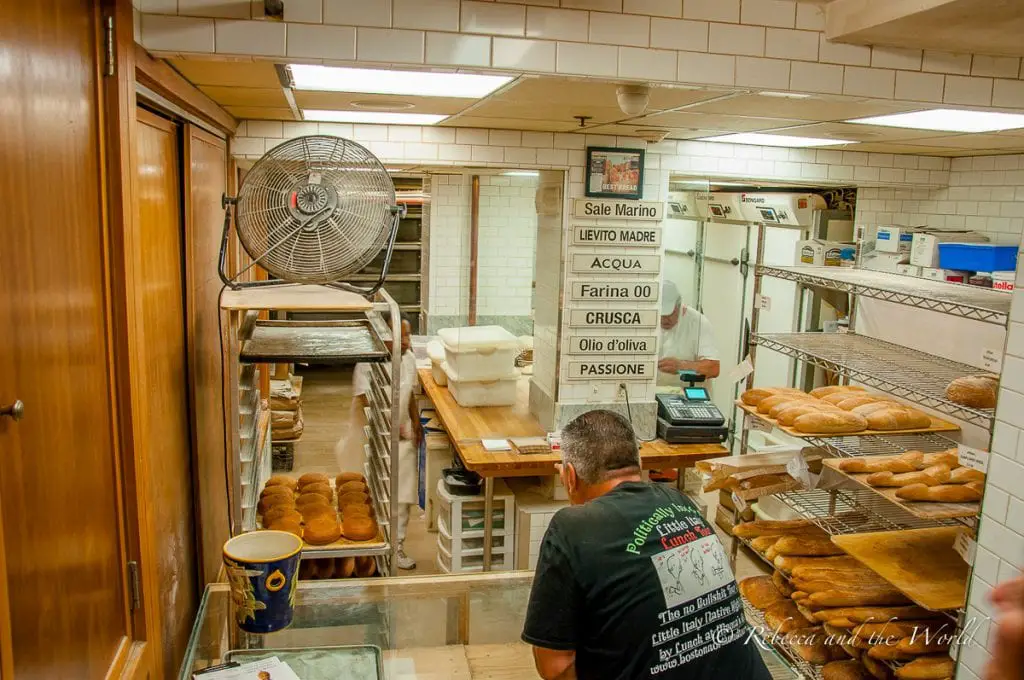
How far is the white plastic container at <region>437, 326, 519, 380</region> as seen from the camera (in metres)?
4.83

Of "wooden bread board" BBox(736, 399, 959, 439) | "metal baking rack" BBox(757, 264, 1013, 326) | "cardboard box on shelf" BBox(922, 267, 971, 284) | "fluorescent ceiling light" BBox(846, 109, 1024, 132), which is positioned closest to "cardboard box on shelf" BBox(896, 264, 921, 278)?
"cardboard box on shelf" BBox(922, 267, 971, 284)

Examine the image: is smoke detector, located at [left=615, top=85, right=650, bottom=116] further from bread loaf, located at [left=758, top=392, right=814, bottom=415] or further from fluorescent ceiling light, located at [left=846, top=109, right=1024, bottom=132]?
bread loaf, located at [left=758, top=392, right=814, bottom=415]

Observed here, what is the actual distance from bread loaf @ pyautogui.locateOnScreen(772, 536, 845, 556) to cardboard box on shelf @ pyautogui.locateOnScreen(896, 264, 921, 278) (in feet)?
5.04

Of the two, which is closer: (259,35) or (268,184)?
(259,35)

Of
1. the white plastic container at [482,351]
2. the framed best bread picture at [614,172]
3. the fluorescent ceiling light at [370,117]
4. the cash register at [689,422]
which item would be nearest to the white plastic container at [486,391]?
the white plastic container at [482,351]

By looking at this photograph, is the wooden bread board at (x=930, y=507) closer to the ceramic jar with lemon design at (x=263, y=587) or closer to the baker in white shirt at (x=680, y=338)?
the ceramic jar with lemon design at (x=263, y=587)

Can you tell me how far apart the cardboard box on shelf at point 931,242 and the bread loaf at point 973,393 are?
4.94 ft

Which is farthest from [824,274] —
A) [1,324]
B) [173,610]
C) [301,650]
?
[1,324]

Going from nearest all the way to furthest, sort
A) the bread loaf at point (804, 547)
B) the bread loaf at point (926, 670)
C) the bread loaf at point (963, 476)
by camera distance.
→ the bread loaf at point (926, 670)
the bread loaf at point (963, 476)
the bread loaf at point (804, 547)

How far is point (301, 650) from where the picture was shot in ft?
7.41

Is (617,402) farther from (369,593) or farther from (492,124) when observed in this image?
(369,593)

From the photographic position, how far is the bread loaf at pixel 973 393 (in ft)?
8.95

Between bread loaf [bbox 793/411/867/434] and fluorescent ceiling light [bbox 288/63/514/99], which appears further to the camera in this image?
bread loaf [bbox 793/411/867/434]

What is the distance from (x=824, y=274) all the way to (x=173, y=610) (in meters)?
2.78
